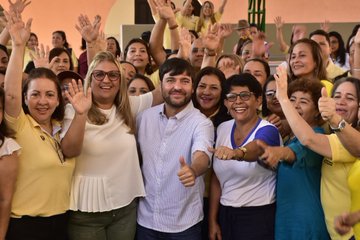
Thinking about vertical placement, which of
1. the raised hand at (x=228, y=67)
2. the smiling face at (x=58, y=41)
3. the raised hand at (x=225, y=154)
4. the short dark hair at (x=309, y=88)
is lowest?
the raised hand at (x=225, y=154)

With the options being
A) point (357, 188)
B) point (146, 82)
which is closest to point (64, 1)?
point (146, 82)

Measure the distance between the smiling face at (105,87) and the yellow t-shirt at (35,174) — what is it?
36cm

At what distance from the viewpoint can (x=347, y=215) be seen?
191 centimetres

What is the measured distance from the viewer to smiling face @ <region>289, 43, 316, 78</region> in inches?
124

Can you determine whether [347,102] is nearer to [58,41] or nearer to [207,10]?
[207,10]

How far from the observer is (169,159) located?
8.48ft

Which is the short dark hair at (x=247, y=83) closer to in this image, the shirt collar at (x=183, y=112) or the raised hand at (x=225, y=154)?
the shirt collar at (x=183, y=112)

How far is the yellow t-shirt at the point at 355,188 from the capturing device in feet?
7.01

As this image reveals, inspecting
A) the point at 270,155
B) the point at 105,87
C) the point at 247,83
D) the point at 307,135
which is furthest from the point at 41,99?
the point at 307,135

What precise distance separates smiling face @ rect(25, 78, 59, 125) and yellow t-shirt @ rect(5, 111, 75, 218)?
0.05 metres

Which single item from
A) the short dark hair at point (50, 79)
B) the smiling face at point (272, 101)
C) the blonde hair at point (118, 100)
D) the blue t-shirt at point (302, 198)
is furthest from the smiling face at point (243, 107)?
the short dark hair at point (50, 79)

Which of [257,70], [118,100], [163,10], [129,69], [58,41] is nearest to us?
[118,100]

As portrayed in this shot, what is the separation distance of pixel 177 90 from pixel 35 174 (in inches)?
31.7

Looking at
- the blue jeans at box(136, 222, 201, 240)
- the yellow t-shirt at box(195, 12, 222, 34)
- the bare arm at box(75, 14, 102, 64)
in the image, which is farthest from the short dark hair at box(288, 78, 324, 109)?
the yellow t-shirt at box(195, 12, 222, 34)
